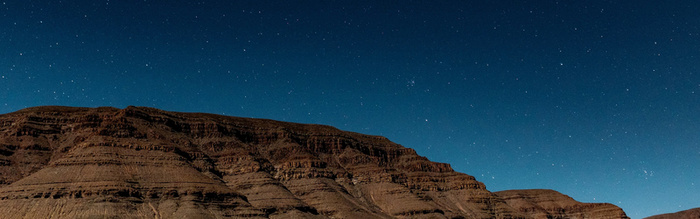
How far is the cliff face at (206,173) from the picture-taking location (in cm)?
10112

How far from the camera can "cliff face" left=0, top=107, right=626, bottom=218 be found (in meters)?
101

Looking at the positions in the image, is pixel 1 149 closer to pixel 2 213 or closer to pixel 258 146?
pixel 2 213

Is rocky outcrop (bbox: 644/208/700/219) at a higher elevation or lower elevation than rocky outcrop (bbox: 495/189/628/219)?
lower

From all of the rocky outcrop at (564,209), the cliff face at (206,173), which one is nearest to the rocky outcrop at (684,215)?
the cliff face at (206,173)

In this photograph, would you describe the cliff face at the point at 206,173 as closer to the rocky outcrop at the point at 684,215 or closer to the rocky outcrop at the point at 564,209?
the rocky outcrop at the point at 564,209

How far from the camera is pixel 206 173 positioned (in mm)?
136125

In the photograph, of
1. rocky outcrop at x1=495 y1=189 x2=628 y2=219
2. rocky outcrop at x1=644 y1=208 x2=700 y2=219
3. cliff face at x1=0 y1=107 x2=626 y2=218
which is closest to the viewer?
rocky outcrop at x1=644 y1=208 x2=700 y2=219

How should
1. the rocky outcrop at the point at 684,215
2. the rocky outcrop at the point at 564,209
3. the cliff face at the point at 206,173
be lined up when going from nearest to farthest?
1. the rocky outcrop at the point at 684,215
2. the cliff face at the point at 206,173
3. the rocky outcrop at the point at 564,209

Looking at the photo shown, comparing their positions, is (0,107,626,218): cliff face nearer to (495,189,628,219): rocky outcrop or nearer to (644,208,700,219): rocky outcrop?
(495,189,628,219): rocky outcrop

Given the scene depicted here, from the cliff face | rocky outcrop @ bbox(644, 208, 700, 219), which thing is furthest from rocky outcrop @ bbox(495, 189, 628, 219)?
rocky outcrop @ bbox(644, 208, 700, 219)

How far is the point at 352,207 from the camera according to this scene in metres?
134

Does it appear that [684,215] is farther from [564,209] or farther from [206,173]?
[564,209]

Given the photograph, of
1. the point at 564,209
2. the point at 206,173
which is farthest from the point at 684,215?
the point at 564,209

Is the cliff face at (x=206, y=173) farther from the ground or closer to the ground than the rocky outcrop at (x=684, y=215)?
farther from the ground
